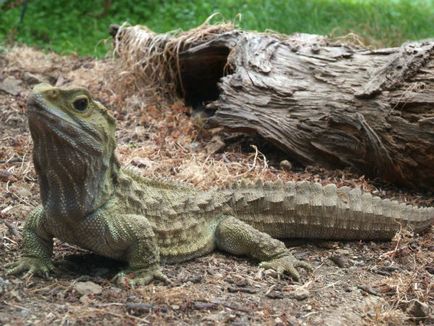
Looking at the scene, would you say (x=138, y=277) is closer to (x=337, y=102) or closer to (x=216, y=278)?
(x=216, y=278)

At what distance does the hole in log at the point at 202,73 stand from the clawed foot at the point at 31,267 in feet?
13.9

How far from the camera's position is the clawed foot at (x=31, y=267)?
4.19 meters

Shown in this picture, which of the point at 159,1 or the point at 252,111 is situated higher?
the point at 159,1

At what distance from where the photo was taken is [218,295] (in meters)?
4.16

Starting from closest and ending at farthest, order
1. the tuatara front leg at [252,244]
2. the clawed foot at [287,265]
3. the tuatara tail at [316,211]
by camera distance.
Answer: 1. the clawed foot at [287,265]
2. the tuatara front leg at [252,244]
3. the tuatara tail at [316,211]

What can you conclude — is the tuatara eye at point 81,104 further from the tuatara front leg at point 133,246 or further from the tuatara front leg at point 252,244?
the tuatara front leg at point 252,244

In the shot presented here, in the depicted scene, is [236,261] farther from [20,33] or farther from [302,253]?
[20,33]

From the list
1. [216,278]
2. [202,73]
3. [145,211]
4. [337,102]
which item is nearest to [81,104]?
[145,211]

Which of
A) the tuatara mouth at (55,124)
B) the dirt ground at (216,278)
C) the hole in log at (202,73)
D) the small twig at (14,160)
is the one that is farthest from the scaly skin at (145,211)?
the hole in log at (202,73)

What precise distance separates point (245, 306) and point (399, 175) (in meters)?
3.06

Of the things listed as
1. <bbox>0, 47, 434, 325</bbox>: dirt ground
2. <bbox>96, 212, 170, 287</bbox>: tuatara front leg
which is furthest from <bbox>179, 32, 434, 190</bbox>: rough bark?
<bbox>96, 212, 170, 287</bbox>: tuatara front leg

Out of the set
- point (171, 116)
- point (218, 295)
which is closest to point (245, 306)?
point (218, 295)

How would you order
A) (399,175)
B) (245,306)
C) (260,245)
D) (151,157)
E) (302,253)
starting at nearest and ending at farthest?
(245,306)
(260,245)
(302,253)
(399,175)
(151,157)

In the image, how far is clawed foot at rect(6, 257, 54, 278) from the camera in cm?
419
